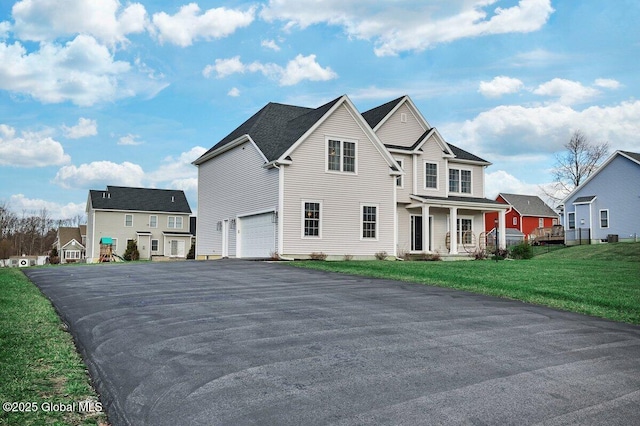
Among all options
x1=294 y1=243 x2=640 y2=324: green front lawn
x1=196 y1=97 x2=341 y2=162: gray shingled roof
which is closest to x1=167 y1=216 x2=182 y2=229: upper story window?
x1=196 y1=97 x2=341 y2=162: gray shingled roof

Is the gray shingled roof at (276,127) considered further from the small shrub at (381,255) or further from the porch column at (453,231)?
the porch column at (453,231)

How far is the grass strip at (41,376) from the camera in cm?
482

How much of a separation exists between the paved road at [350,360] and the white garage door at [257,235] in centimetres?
1241

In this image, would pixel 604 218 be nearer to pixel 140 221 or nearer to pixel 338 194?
pixel 338 194

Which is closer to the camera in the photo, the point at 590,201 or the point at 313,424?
the point at 313,424

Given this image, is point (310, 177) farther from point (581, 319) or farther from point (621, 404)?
point (621, 404)

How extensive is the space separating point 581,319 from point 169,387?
7.11 meters

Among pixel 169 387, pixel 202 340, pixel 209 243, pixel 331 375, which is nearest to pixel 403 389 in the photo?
pixel 331 375

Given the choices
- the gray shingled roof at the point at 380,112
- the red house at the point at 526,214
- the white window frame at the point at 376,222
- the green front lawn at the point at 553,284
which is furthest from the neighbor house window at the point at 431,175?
the red house at the point at 526,214

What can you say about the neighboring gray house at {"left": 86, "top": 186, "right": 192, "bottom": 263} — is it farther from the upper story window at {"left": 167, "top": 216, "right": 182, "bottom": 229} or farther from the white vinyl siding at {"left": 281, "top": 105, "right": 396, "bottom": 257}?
the white vinyl siding at {"left": 281, "top": 105, "right": 396, "bottom": 257}

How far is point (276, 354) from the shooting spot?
256 inches

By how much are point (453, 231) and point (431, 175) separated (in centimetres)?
321

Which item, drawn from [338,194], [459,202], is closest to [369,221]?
[338,194]

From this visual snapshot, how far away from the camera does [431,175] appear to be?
98.1ft
